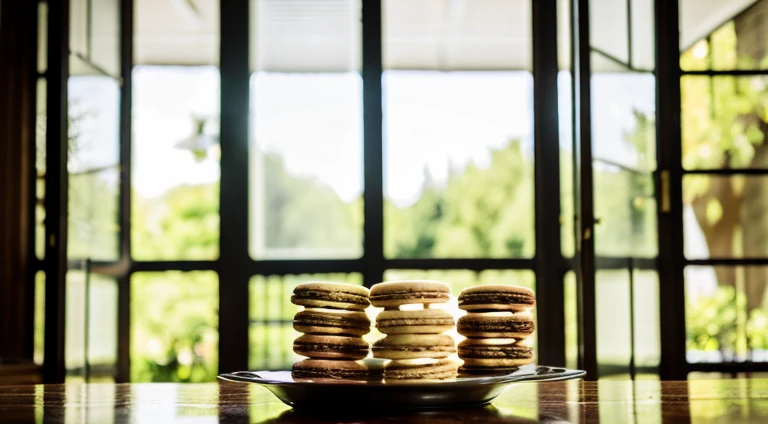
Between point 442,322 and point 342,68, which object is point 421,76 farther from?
point 442,322

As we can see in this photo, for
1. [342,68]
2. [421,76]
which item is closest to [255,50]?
[342,68]

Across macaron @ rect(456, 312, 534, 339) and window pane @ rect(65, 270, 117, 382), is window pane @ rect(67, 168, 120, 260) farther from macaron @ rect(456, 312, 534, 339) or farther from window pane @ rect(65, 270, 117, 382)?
macaron @ rect(456, 312, 534, 339)

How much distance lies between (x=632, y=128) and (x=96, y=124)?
6.84ft

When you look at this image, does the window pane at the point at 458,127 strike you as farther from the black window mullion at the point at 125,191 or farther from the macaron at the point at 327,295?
the macaron at the point at 327,295

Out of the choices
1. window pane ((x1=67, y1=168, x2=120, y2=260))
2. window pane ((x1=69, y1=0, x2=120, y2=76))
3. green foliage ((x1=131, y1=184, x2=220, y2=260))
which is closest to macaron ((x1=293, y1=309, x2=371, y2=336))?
window pane ((x1=67, y1=168, x2=120, y2=260))

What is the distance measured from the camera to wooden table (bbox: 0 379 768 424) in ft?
2.96

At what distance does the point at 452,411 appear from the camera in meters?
0.96

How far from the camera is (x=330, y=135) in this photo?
15.0 feet

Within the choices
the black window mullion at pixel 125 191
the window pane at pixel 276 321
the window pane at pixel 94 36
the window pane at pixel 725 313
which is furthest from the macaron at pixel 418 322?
the window pane at pixel 276 321

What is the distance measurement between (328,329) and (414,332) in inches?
3.7

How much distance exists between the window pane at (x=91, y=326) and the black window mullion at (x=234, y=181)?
47cm

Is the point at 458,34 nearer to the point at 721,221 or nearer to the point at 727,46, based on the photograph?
the point at 727,46

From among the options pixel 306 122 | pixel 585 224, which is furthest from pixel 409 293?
pixel 306 122

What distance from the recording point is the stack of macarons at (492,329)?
103cm
